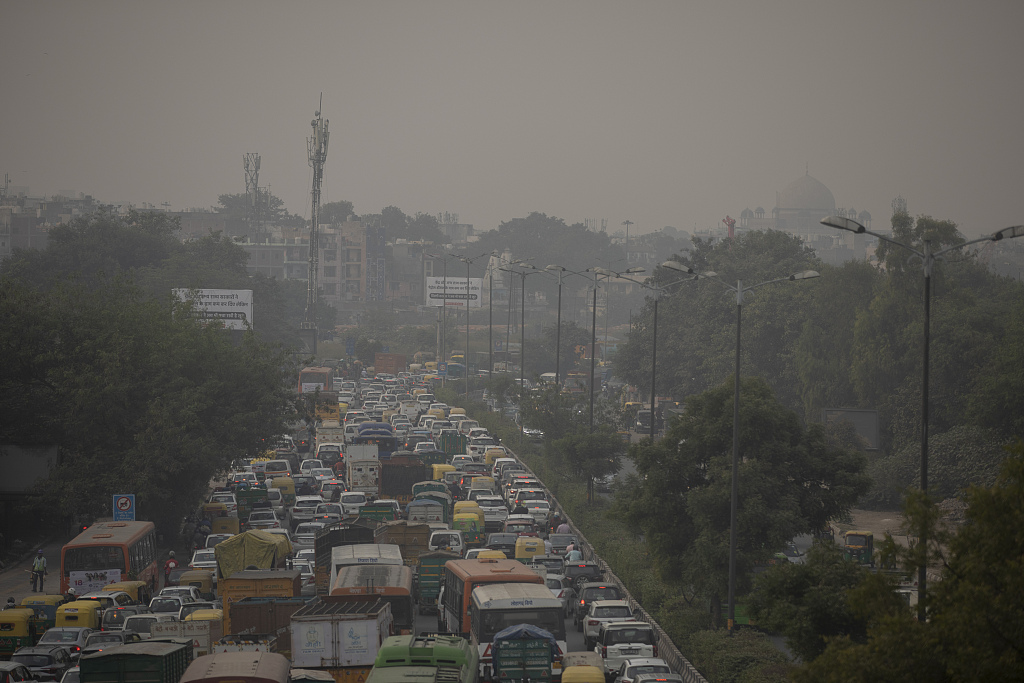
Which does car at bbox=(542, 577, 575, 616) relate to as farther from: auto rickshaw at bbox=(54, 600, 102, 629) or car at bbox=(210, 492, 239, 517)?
car at bbox=(210, 492, 239, 517)

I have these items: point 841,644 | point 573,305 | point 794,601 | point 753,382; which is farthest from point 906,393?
point 573,305

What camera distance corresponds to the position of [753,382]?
2666 cm

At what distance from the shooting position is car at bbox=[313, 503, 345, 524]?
122 feet

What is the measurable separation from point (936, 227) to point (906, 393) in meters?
7.25

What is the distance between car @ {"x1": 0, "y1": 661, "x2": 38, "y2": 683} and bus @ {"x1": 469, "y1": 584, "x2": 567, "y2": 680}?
24.5ft

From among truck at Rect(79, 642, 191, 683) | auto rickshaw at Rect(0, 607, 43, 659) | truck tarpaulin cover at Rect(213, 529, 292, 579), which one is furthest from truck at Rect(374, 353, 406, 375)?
truck at Rect(79, 642, 191, 683)

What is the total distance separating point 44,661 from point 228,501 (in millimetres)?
20363

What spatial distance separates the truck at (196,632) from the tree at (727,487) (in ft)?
29.6

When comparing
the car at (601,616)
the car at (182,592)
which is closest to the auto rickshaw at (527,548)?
the car at (601,616)

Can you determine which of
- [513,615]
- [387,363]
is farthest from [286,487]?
[387,363]

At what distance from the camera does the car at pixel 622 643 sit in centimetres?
2119

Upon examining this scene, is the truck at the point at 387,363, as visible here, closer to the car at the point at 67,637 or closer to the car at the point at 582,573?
the car at the point at 582,573

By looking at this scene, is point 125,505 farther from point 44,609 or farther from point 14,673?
point 14,673

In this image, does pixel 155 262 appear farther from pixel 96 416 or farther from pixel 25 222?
pixel 25 222
